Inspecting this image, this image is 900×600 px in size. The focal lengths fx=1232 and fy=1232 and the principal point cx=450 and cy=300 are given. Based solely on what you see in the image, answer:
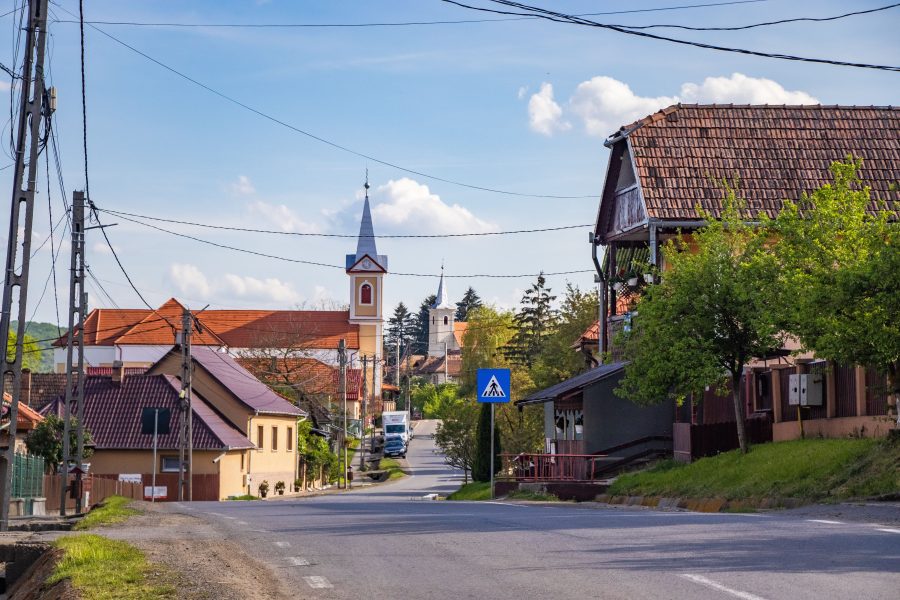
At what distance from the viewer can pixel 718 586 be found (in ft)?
27.8

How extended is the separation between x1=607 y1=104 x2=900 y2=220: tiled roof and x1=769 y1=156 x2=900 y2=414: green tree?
10.1m

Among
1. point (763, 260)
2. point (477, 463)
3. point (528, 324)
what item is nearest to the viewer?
point (763, 260)

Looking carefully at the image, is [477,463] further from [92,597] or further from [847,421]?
[92,597]

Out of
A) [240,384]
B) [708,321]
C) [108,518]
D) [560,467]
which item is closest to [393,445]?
[240,384]

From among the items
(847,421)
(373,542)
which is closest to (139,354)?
(847,421)

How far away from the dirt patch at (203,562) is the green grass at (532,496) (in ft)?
47.1

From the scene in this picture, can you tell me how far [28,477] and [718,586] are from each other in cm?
3679

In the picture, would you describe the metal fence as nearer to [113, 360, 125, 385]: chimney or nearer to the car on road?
[113, 360, 125, 385]: chimney

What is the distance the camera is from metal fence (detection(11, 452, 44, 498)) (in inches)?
1580

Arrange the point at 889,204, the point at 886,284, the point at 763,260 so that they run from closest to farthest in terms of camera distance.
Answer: the point at 886,284, the point at 763,260, the point at 889,204

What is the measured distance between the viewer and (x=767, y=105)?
128 ft

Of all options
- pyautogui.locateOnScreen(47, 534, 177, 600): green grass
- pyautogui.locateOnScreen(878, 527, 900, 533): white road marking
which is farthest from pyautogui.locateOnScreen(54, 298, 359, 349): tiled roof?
pyautogui.locateOnScreen(878, 527, 900, 533): white road marking

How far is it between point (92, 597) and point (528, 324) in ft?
349

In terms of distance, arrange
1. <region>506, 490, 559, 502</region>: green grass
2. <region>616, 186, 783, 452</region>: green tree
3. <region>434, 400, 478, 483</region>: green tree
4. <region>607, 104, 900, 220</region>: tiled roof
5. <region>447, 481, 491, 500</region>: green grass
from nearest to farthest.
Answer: <region>616, 186, 783, 452</region>: green tree < <region>506, 490, 559, 502</region>: green grass < <region>607, 104, 900, 220</region>: tiled roof < <region>447, 481, 491, 500</region>: green grass < <region>434, 400, 478, 483</region>: green tree
